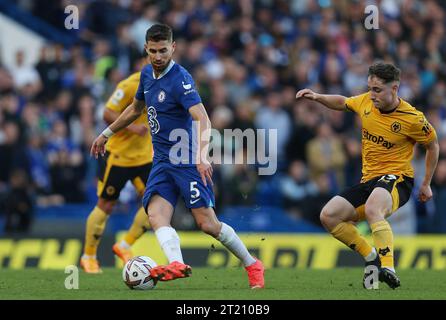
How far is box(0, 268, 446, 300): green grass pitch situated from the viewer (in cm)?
1023

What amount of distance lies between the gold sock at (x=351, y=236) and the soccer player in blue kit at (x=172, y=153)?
43.5 inches

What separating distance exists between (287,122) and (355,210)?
9.29 meters

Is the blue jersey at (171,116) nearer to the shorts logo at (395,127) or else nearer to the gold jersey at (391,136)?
the gold jersey at (391,136)

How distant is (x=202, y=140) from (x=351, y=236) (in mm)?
2234

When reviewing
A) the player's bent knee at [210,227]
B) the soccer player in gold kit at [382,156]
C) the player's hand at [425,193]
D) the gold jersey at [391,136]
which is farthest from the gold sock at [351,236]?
the player's bent knee at [210,227]

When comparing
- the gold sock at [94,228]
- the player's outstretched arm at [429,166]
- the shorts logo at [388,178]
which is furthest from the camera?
the gold sock at [94,228]

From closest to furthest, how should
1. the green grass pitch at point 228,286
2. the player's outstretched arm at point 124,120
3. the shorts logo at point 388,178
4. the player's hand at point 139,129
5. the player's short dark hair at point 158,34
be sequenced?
1. the green grass pitch at point 228,286
2. the player's short dark hair at point 158,34
3. the player's outstretched arm at point 124,120
4. the shorts logo at point 388,178
5. the player's hand at point 139,129

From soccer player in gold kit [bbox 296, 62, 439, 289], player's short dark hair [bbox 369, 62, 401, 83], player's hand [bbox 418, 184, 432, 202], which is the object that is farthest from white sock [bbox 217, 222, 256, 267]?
player's short dark hair [bbox 369, 62, 401, 83]

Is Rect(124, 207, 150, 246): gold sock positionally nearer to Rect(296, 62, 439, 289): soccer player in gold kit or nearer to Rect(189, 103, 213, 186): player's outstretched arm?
Rect(296, 62, 439, 289): soccer player in gold kit

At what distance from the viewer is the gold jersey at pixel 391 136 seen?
11.5 m

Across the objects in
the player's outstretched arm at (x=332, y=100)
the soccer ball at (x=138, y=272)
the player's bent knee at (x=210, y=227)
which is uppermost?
the player's outstretched arm at (x=332, y=100)

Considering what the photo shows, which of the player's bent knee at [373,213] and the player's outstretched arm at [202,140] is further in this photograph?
the player's bent knee at [373,213]

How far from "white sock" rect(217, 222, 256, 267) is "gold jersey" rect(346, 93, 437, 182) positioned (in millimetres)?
1679

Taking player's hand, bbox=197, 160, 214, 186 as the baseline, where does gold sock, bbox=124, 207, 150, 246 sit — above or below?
below
